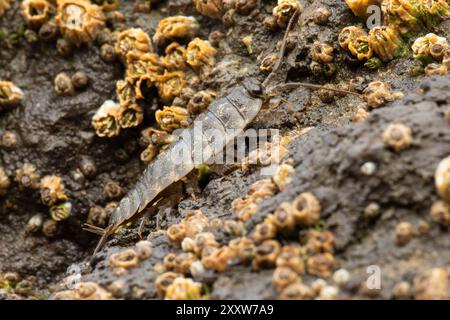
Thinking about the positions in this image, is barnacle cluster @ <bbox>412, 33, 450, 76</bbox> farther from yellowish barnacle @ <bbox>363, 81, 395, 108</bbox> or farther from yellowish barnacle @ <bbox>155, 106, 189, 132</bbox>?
yellowish barnacle @ <bbox>155, 106, 189, 132</bbox>

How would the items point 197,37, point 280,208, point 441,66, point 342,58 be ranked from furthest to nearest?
point 197,37, point 342,58, point 441,66, point 280,208

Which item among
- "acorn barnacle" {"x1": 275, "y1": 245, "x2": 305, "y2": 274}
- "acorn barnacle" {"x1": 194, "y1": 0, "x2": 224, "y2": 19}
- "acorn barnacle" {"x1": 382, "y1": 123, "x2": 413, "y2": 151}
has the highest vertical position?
"acorn barnacle" {"x1": 194, "y1": 0, "x2": 224, "y2": 19}

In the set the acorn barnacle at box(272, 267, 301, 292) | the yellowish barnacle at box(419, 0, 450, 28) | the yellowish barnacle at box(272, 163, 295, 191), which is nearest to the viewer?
the acorn barnacle at box(272, 267, 301, 292)

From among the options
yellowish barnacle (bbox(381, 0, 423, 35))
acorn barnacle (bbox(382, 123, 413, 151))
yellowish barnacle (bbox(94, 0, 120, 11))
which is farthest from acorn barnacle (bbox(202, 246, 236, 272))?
yellowish barnacle (bbox(94, 0, 120, 11))

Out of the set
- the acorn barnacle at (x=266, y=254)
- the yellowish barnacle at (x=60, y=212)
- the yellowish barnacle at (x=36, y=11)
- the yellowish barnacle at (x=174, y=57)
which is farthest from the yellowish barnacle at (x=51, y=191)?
the acorn barnacle at (x=266, y=254)

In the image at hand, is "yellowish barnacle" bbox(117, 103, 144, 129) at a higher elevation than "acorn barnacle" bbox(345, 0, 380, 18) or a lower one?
lower

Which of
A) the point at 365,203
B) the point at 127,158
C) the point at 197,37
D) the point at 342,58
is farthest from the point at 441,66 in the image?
the point at 127,158

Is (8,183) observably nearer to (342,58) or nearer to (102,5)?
(102,5)
